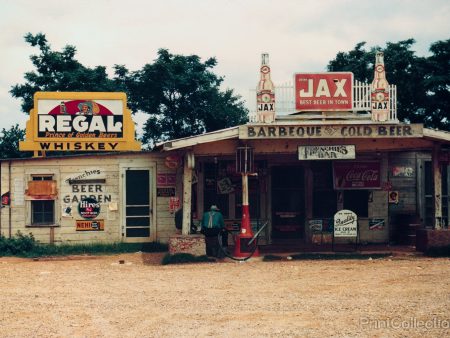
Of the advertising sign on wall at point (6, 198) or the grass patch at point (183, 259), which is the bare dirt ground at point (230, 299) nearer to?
the grass patch at point (183, 259)

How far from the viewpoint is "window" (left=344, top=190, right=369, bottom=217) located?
65.4 feet

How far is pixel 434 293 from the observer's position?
11375mm

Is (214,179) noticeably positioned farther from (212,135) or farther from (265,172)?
(212,135)

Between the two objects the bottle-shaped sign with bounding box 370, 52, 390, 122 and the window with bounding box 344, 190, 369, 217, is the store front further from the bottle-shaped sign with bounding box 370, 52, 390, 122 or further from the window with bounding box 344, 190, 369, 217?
the bottle-shaped sign with bounding box 370, 52, 390, 122

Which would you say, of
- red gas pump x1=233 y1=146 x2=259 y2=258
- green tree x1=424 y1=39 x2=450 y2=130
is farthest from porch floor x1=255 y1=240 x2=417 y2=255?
green tree x1=424 y1=39 x2=450 y2=130

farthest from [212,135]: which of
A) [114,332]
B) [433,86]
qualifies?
[433,86]

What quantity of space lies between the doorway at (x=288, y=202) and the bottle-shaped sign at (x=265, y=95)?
146 inches

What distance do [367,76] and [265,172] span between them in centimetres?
1703

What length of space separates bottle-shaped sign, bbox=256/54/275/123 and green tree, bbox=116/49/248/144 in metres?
20.0

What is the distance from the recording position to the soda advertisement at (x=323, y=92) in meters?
16.4

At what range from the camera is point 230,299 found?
11.2m

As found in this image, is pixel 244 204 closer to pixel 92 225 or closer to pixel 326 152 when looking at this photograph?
pixel 326 152

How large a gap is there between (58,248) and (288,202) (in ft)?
23.6

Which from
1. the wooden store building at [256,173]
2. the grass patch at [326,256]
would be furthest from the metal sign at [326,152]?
the grass patch at [326,256]
